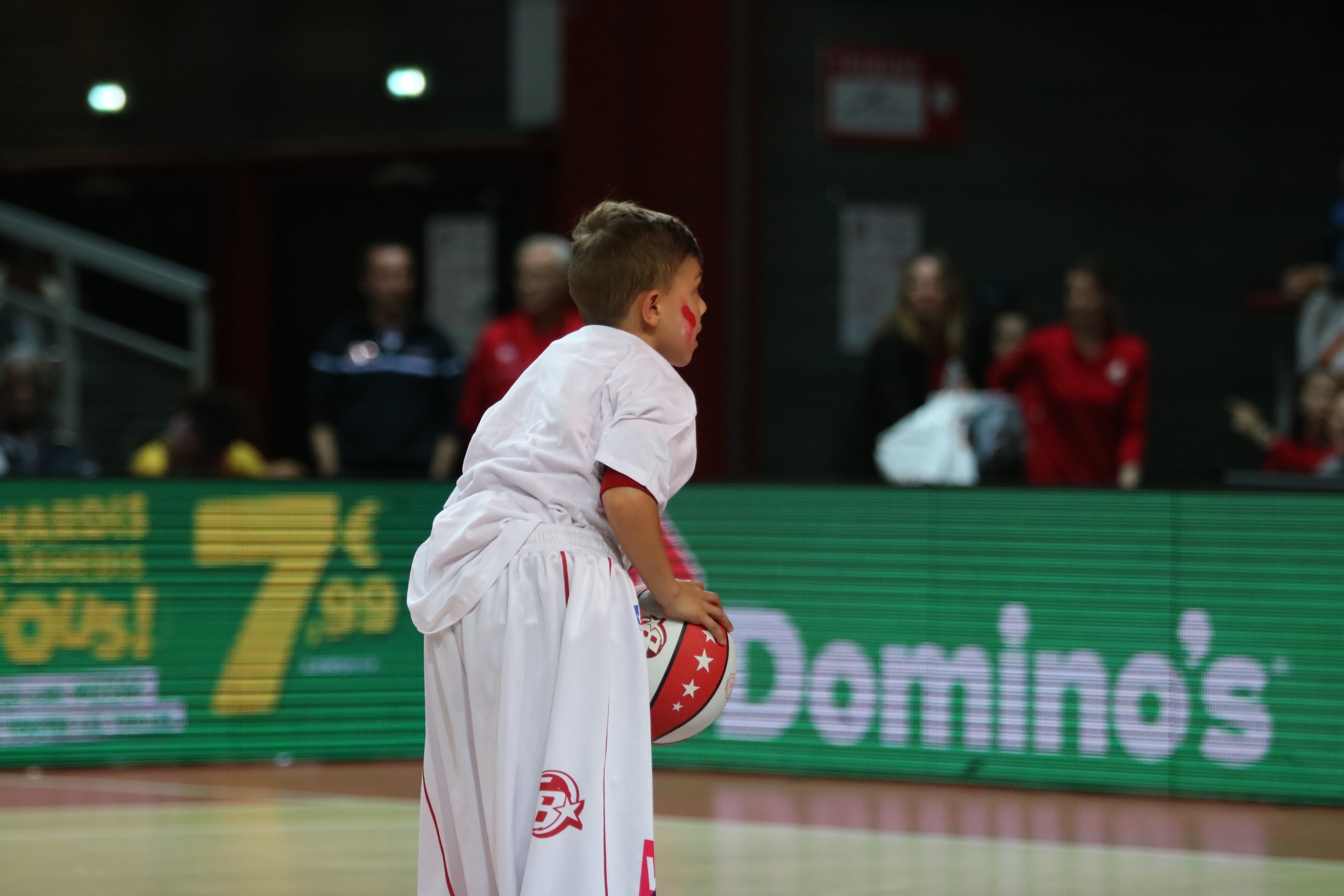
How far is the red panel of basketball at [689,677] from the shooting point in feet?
13.3

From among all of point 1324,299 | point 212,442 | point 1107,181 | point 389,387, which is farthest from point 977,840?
point 1107,181

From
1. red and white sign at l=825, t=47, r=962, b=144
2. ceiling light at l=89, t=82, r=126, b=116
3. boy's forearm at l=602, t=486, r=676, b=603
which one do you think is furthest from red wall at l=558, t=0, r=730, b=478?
boy's forearm at l=602, t=486, r=676, b=603

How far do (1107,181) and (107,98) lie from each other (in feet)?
25.3

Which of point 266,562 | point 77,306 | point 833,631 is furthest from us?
point 77,306

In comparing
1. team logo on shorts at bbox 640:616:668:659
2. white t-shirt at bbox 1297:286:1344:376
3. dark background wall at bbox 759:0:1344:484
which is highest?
dark background wall at bbox 759:0:1344:484

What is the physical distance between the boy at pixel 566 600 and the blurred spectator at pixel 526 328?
4066mm

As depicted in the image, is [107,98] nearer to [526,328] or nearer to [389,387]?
[389,387]

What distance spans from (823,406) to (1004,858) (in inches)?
232

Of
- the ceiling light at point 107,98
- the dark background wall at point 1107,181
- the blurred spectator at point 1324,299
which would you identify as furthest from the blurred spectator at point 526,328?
the ceiling light at point 107,98

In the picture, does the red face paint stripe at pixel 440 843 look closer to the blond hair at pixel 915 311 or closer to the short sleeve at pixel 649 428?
the short sleeve at pixel 649 428

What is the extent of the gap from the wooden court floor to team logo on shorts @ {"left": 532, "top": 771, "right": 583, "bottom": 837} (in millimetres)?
1616

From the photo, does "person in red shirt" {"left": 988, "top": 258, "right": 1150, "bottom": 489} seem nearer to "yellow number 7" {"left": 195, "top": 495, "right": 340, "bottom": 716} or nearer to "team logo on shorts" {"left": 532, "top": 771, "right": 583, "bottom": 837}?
"yellow number 7" {"left": 195, "top": 495, "right": 340, "bottom": 716}

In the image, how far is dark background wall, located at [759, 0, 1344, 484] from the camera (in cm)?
1152

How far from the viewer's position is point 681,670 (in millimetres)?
4051
